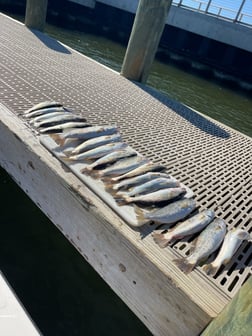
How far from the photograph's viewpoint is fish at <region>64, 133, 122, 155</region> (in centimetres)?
315

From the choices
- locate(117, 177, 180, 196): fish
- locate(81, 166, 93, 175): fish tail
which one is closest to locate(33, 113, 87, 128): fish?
locate(81, 166, 93, 175): fish tail

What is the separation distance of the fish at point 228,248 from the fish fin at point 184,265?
0.12 metres

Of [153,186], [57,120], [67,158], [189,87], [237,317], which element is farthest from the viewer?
[189,87]

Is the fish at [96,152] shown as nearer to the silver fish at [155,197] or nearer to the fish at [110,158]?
the fish at [110,158]

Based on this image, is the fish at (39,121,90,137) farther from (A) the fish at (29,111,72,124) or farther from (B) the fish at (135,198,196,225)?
(B) the fish at (135,198,196,225)

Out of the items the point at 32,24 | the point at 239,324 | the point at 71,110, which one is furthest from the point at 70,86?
the point at 32,24

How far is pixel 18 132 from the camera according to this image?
10.8 feet

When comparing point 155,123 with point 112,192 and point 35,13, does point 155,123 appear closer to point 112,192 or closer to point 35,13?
point 112,192

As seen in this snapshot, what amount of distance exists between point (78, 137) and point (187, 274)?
2.00 metres

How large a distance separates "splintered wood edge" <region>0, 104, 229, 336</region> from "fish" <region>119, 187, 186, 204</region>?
0.22m

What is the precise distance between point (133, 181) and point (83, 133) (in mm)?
985

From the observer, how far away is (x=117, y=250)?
2404mm

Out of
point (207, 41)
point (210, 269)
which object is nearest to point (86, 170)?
point (210, 269)

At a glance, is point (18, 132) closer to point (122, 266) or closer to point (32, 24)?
point (122, 266)
